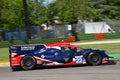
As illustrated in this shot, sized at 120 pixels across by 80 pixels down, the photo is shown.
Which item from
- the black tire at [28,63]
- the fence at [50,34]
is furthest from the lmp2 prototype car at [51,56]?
the fence at [50,34]

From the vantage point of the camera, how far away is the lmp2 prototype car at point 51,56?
59.3 feet

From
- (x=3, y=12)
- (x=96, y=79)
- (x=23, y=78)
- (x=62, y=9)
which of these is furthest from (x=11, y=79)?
(x=62, y=9)

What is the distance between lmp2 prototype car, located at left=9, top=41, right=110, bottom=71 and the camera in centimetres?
1808

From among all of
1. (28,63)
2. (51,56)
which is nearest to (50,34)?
(51,56)

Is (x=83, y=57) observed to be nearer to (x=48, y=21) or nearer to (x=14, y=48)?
(x=14, y=48)

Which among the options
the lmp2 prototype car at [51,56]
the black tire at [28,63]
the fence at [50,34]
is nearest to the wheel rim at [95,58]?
the lmp2 prototype car at [51,56]

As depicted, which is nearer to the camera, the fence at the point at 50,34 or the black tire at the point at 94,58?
the black tire at the point at 94,58

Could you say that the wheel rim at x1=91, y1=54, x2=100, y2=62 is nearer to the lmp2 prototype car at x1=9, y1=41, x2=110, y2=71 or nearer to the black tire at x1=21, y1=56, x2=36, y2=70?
the lmp2 prototype car at x1=9, y1=41, x2=110, y2=71

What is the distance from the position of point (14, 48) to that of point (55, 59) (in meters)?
1.97

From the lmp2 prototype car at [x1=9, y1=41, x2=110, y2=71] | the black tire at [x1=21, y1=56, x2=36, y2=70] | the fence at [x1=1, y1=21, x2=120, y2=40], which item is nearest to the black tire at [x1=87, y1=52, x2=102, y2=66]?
the lmp2 prototype car at [x1=9, y1=41, x2=110, y2=71]

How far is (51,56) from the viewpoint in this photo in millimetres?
18188

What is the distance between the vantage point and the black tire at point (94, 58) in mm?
18062

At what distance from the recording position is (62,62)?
59.7 feet

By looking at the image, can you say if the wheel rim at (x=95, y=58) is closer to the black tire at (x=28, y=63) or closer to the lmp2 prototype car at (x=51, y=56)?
the lmp2 prototype car at (x=51, y=56)
